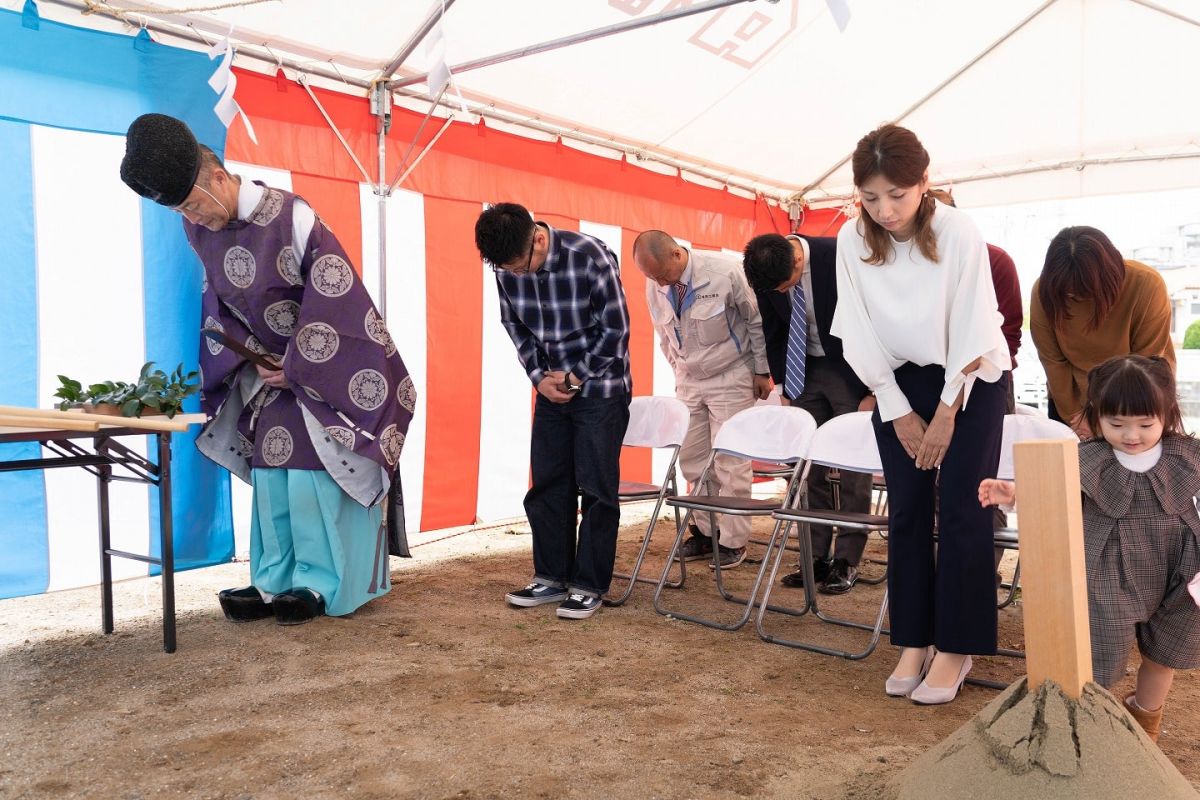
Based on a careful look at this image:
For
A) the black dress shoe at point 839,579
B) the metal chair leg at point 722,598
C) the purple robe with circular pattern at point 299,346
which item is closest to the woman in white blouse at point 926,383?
the metal chair leg at point 722,598

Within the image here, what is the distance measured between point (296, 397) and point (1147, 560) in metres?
2.55

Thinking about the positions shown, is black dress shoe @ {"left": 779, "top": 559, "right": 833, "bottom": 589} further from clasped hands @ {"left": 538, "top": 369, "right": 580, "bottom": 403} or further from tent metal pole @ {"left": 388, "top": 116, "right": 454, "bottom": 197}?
tent metal pole @ {"left": 388, "top": 116, "right": 454, "bottom": 197}

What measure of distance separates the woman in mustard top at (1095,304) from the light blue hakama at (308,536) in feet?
7.69

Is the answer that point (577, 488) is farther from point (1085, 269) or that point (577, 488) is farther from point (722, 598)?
point (1085, 269)

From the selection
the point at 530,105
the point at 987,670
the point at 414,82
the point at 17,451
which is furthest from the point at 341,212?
the point at 987,670

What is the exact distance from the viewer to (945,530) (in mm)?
2359

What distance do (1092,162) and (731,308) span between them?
3.20m

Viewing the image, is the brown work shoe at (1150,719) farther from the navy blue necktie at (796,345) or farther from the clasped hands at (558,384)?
the clasped hands at (558,384)

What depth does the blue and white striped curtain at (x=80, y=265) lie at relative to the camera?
3.43 meters

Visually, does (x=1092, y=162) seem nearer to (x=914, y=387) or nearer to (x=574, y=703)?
(x=914, y=387)

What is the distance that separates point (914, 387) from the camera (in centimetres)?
240

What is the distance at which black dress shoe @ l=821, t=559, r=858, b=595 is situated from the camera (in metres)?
3.85

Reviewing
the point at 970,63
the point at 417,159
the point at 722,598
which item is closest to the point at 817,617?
the point at 722,598

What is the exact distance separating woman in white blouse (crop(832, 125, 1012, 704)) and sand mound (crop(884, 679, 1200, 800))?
849mm
